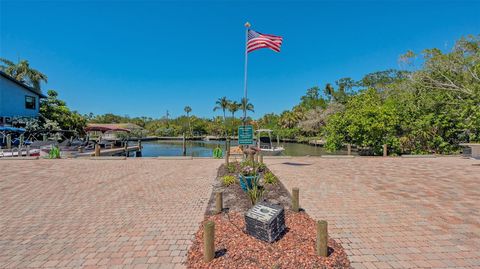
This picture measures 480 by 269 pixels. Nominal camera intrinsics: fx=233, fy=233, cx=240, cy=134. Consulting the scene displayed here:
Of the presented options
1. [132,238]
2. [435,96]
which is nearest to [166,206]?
[132,238]

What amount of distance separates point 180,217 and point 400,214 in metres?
4.66

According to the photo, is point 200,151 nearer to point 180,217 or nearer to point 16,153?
point 16,153

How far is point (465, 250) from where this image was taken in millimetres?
3488

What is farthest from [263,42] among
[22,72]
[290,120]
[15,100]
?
[290,120]

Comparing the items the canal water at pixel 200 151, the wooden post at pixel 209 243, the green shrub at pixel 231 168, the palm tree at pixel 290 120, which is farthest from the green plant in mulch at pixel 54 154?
the palm tree at pixel 290 120

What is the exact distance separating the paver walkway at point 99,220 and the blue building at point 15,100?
17.0m

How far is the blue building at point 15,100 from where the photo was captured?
19.9 meters

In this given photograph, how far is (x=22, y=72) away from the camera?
27.1 metres

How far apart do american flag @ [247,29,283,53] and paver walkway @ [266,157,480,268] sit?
218 inches

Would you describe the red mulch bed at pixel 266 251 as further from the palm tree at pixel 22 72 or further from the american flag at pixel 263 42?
the palm tree at pixel 22 72

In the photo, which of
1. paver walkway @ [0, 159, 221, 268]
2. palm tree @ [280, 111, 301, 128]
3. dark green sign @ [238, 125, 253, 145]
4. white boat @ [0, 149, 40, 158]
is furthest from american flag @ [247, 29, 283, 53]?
palm tree @ [280, 111, 301, 128]

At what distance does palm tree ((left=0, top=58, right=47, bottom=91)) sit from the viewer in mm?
26906

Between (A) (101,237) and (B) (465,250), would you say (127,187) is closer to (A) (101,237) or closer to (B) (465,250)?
(A) (101,237)

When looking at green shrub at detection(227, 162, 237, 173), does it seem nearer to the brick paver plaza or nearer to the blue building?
the brick paver plaza
